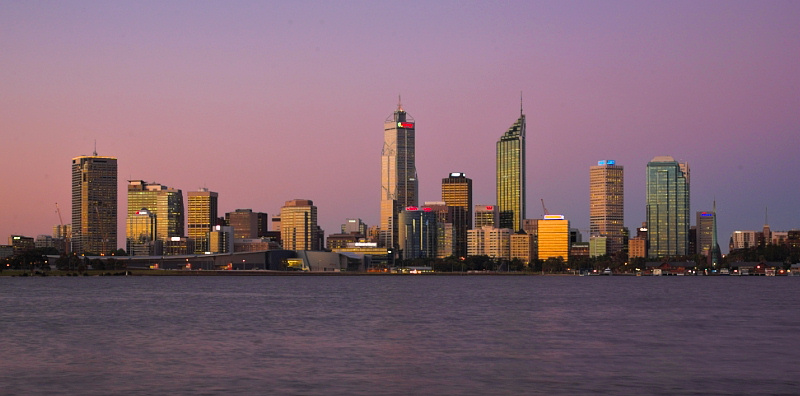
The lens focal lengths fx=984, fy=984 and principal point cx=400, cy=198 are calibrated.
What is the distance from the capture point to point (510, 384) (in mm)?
43906

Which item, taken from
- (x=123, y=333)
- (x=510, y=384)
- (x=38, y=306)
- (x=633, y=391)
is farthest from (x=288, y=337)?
(x=38, y=306)

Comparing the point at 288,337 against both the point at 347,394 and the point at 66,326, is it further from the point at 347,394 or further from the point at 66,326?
the point at 347,394

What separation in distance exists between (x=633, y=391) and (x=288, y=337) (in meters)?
31.4

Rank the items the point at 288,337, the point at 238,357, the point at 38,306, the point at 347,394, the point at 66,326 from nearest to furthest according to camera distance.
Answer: the point at 347,394 < the point at 238,357 < the point at 288,337 < the point at 66,326 < the point at 38,306

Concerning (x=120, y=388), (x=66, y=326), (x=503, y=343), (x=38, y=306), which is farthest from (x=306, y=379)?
(x=38, y=306)

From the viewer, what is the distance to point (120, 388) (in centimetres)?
4238

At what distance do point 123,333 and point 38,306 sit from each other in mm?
44130

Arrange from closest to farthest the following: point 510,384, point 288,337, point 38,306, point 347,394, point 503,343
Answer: point 347,394, point 510,384, point 503,343, point 288,337, point 38,306

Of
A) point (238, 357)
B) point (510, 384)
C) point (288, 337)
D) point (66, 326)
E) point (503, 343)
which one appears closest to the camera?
point (510, 384)

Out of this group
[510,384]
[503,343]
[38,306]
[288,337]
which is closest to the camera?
[510,384]

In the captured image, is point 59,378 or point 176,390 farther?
point 59,378

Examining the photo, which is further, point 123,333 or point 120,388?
point 123,333

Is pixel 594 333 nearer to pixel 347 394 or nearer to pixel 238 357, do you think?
pixel 238 357

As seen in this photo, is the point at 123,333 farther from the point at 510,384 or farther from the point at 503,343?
the point at 510,384
